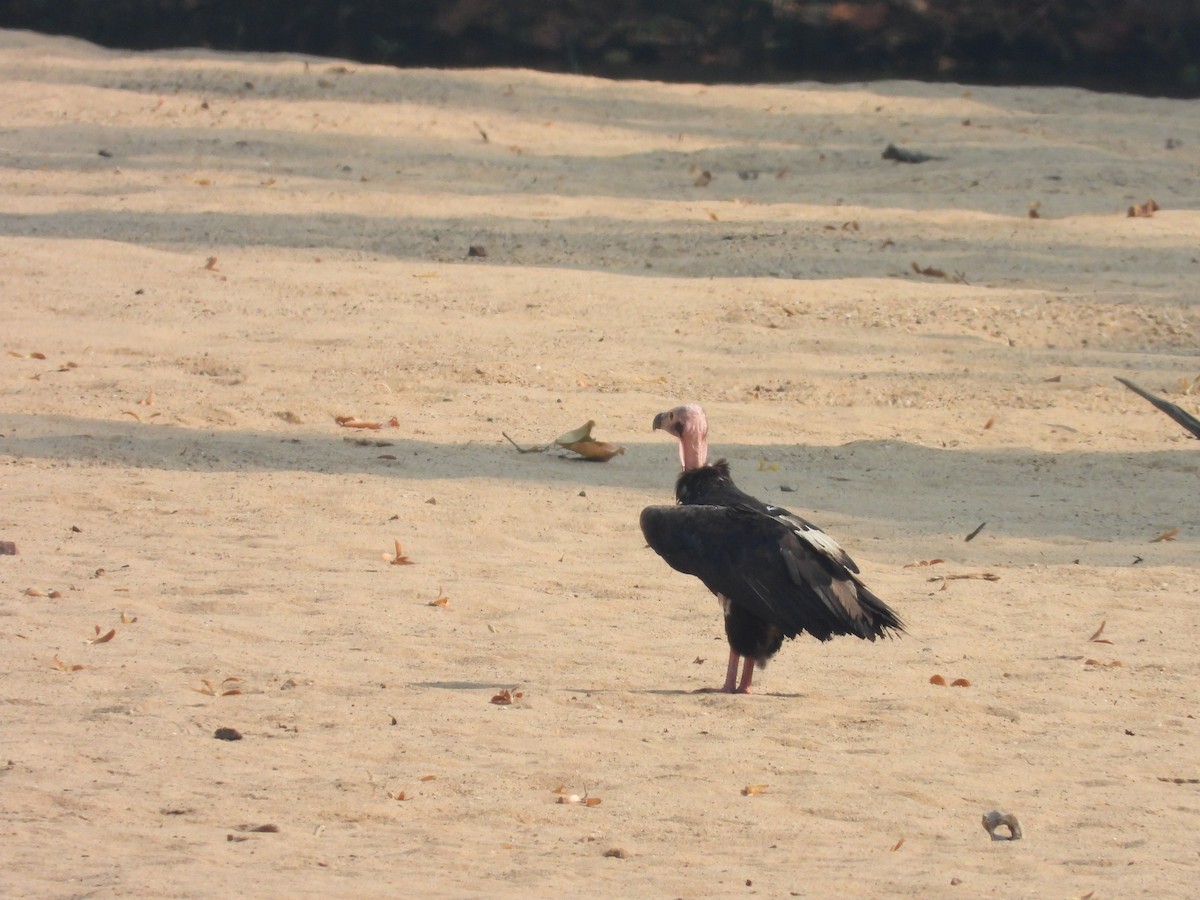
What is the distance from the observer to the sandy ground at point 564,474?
459 cm

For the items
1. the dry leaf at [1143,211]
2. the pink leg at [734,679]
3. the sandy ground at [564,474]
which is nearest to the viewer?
the sandy ground at [564,474]

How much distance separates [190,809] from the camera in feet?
14.9

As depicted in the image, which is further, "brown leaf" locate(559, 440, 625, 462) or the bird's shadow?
"brown leaf" locate(559, 440, 625, 462)

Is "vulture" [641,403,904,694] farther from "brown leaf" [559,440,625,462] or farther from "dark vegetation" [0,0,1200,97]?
"dark vegetation" [0,0,1200,97]

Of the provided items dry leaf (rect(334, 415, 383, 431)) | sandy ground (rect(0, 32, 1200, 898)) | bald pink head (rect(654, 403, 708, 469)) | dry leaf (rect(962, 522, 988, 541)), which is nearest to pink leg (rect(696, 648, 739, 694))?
sandy ground (rect(0, 32, 1200, 898))

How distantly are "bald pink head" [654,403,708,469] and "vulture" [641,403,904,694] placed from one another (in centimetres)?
53

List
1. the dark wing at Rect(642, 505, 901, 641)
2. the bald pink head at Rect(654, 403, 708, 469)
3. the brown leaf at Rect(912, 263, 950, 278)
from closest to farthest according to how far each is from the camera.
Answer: the dark wing at Rect(642, 505, 901, 641)
the bald pink head at Rect(654, 403, 708, 469)
the brown leaf at Rect(912, 263, 950, 278)

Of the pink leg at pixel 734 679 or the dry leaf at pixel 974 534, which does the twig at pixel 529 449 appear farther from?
the pink leg at pixel 734 679

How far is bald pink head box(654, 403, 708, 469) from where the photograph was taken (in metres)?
6.56

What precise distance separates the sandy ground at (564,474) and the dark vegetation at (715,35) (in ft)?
1.85

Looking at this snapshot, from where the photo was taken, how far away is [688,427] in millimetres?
6566

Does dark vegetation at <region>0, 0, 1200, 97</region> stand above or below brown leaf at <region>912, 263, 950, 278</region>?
above

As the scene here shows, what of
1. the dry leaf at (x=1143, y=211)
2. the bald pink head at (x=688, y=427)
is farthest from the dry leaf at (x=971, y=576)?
the dry leaf at (x=1143, y=211)

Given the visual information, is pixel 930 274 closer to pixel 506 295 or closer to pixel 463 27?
pixel 506 295
